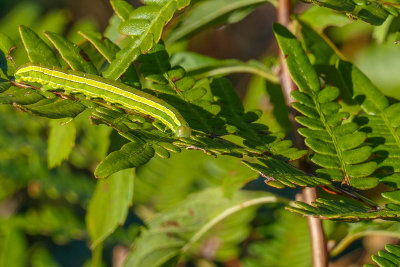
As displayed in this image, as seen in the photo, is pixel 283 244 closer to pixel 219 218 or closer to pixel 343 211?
pixel 219 218

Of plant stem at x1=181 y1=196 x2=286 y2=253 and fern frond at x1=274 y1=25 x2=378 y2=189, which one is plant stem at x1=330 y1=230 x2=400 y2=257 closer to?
plant stem at x1=181 y1=196 x2=286 y2=253

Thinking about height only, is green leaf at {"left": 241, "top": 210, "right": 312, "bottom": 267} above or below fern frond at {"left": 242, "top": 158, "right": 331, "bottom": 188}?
below

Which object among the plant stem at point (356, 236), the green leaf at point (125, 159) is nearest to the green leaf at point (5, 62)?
the green leaf at point (125, 159)

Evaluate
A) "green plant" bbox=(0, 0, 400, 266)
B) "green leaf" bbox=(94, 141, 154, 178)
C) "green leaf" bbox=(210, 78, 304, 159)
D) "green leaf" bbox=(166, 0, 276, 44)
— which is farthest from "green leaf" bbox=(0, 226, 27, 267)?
"green leaf" bbox=(94, 141, 154, 178)

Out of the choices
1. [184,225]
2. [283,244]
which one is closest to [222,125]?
[184,225]

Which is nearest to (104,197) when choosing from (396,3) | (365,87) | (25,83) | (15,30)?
(25,83)

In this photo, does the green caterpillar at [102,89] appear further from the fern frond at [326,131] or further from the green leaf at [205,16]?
the green leaf at [205,16]

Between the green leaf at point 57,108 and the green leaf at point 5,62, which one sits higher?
the green leaf at point 57,108

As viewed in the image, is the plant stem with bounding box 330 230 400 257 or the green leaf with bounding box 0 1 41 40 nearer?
the plant stem with bounding box 330 230 400 257
